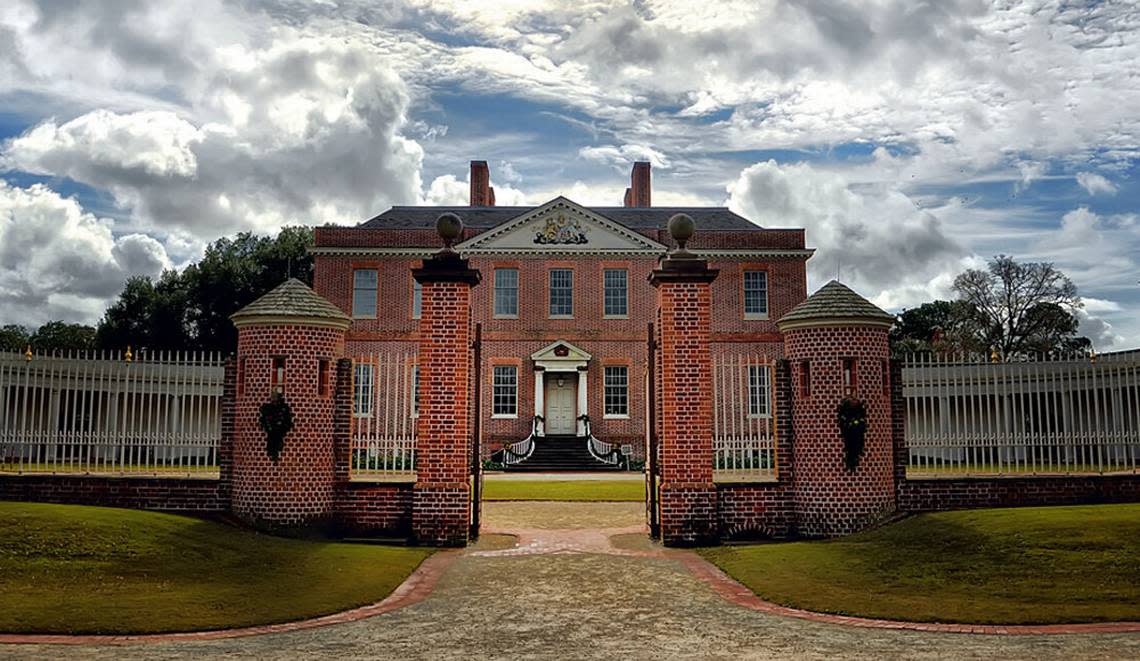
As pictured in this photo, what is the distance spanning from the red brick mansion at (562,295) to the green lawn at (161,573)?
808 inches

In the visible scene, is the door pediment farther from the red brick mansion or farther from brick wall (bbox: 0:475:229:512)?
brick wall (bbox: 0:475:229:512)

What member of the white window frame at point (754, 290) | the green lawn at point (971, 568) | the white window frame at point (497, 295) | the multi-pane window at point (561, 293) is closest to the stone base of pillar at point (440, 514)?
the green lawn at point (971, 568)

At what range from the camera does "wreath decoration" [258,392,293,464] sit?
11.1 meters

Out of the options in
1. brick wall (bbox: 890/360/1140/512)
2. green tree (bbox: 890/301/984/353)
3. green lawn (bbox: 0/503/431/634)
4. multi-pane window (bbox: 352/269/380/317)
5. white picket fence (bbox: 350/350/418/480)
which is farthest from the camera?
green tree (bbox: 890/301/984/353)

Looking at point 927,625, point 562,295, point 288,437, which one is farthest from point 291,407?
point 562,295

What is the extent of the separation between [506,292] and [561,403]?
14.9 feet

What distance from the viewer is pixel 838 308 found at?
449 inches

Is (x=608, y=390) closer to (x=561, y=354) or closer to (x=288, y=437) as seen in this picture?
(x=561, y=354)

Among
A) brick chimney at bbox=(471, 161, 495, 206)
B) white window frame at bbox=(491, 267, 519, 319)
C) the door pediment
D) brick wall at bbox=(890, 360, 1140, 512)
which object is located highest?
brick chimney at bbox=(471, 161, 495, 206)

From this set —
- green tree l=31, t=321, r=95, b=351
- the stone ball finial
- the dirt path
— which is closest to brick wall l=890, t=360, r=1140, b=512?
the stone ball finial

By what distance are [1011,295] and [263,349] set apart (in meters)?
38.5

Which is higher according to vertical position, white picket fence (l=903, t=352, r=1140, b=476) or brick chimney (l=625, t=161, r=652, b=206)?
brick chimney (l=625, t=161, r=652, b=206)

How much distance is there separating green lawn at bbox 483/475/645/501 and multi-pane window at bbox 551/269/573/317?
9748 mm

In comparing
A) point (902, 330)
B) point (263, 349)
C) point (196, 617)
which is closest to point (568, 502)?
point (263, 349)
